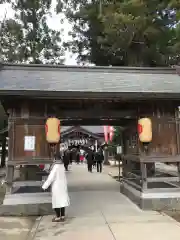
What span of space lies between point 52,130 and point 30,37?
2198cm

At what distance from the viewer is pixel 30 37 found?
28188 mm

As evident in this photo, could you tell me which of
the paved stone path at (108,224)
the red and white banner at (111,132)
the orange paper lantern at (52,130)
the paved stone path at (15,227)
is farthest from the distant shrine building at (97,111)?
the red and white banner at (111,132)

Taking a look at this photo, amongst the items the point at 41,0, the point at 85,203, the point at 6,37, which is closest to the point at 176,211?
the point at 85,203

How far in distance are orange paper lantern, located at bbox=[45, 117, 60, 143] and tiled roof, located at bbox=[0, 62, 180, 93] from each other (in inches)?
36.0

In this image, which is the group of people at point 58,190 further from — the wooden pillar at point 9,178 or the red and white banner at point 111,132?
the red and white banner at point 111,132

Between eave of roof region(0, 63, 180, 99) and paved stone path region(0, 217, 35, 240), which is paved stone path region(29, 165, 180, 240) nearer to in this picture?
paved stone path region(0, 217, 35, 240)

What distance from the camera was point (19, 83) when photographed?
9.05m

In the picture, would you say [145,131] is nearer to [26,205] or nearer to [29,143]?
[29,143]

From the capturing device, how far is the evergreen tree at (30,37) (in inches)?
1037

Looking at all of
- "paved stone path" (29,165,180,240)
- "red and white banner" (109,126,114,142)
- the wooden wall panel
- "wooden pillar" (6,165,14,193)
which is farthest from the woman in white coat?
"red and white banner" (109,126,114,142)

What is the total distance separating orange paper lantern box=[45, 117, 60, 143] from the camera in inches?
328

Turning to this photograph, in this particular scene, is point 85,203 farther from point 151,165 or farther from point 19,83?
point 19,83

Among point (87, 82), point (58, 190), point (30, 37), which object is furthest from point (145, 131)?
point (30, 37)

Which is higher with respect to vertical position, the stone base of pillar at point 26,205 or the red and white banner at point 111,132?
the red and white banner at point 111,132
